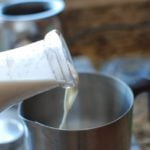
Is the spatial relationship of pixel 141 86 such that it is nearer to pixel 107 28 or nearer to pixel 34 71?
pixel 34 71

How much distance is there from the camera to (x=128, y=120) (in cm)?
50

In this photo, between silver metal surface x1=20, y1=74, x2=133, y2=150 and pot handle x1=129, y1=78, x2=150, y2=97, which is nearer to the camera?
silver metal surface x1=20, y1=74, x2=133, y2=150

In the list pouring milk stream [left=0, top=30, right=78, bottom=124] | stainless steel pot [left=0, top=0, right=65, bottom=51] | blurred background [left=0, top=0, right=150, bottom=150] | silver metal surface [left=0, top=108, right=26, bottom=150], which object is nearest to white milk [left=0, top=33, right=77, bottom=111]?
pouring milk stream [left=0, top=30, right=78, bottom=124]

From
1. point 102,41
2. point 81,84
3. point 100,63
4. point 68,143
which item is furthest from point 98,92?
point 102,41

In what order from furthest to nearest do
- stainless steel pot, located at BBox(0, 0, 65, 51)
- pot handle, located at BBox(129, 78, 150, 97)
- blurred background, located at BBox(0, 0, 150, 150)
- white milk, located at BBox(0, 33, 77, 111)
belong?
blurred background, located at BBox(0, 0, 150, 150) → stainless steel pot, located at BBox(0, 0, 65, 51) → pot handle, located at BBox(129, 78, 150, 97) → white milk, located at BBox(0, 33, 77, 111)

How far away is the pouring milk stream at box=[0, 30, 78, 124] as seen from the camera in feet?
1.48

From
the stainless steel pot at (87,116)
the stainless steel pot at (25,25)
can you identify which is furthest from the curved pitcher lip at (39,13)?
the stainless steel pot at (87,116)

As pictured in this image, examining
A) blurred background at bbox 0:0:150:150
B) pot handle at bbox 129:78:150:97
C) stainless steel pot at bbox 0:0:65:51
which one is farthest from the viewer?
blurred background at bbox 0:0:150:150

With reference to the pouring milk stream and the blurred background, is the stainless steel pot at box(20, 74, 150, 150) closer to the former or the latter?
the pouring milk stream

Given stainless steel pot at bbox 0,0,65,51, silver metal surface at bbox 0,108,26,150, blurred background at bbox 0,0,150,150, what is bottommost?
blurred background at bbox 0,0,150,150

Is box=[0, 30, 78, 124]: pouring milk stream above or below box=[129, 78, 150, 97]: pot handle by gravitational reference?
above

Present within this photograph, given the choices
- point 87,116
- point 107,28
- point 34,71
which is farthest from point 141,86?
point 107,28

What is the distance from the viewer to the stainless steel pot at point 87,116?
47 cm

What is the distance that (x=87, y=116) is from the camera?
2.07 ft
